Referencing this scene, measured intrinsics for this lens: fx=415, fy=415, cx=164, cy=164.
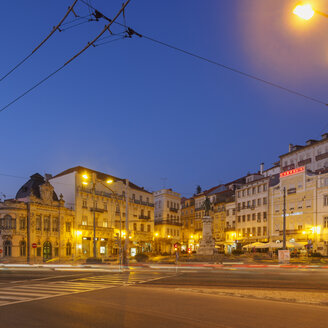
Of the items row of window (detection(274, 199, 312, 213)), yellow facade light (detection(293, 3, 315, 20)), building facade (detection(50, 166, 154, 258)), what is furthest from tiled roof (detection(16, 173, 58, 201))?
yellow facade light (detection(293, 3, 315, 20))

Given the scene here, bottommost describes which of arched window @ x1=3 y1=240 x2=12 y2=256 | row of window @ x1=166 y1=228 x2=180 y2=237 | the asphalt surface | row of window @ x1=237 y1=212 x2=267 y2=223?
row of window @ x1=166 y1=228 x2=180 y2=237

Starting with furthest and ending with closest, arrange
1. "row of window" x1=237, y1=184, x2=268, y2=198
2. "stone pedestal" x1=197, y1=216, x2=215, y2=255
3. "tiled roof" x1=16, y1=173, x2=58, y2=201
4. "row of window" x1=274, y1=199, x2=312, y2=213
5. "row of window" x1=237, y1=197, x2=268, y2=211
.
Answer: "row of window" x1=237, y1=184, x2=268, y2=198, "row of window" x1=237, y1=197, x2=268, y2=211, "row of window" x1=274, y1=199, x2=312, y2=213, "tiled roof" x1=16, y1=173, x2=58, y2=201, "stone pedestal" x1=197, y1=216, x2=215, y2=255

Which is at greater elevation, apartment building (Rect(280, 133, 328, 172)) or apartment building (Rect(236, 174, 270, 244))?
apartment building (Rect(280, 133, 328, 172))

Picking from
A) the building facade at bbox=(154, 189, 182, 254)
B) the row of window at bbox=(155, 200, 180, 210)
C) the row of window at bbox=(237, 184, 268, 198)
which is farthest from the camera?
the row of window at bbox=(155, 200, 180, 210)

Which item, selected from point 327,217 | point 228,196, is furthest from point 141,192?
point 327,217

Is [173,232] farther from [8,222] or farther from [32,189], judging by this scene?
[8,222]

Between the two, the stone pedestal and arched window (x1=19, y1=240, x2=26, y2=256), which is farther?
arched window (x1=19, y1=240, x2=26, y2=256)

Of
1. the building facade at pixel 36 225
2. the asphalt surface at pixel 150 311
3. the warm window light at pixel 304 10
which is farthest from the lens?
the building facade at pixel 36 225

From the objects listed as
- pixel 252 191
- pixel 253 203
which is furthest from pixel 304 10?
pixel 252 191

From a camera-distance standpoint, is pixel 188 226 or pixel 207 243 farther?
pixel 188 226

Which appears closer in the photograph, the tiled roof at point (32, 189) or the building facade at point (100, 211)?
the tiled roof at point (32, 189)

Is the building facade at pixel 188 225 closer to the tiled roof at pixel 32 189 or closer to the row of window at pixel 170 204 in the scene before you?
the row of window at pixel 170 204

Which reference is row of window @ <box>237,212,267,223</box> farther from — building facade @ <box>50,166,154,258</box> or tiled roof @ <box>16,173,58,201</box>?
tiled roof @ <box>16,173,58,201</box>

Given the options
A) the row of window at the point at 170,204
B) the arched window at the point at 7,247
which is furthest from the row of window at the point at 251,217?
the arched window at the point at 7,247
